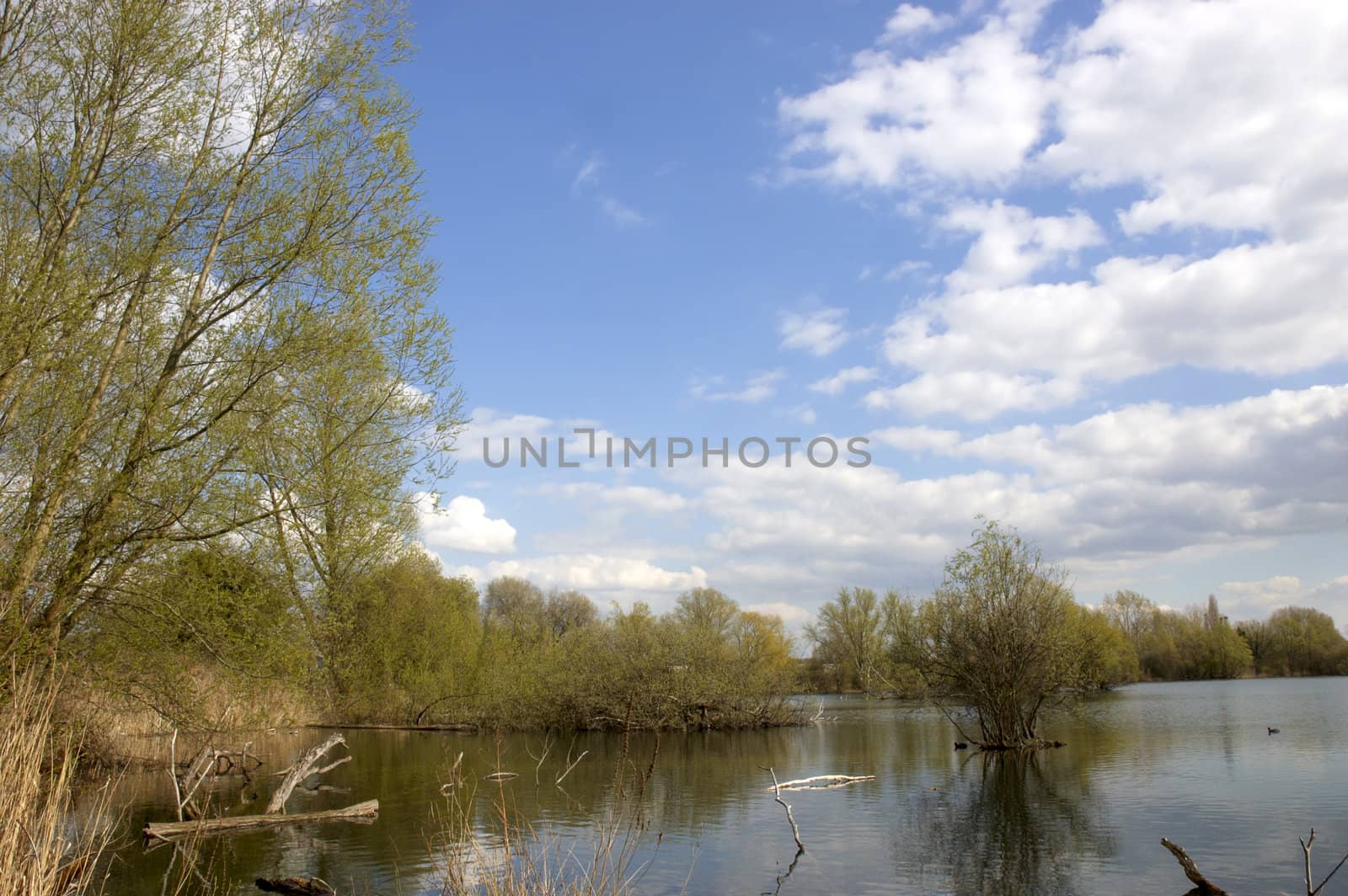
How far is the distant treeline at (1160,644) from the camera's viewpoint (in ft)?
192

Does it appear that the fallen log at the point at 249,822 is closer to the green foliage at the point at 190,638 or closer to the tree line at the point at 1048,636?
the green foliage at the point at 190,638

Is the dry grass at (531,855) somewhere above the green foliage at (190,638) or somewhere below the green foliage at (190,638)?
below

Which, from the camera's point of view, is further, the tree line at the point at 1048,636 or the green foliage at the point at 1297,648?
the green foliage at the point at 1297,648

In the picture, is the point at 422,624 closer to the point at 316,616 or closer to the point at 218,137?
the point at 316,616

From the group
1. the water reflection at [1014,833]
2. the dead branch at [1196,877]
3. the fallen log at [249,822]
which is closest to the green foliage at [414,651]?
the fallen log at [249,822]

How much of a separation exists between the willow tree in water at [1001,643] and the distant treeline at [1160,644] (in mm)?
25323

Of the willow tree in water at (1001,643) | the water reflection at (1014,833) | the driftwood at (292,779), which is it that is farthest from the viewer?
the willow tree in water at (1001,643)

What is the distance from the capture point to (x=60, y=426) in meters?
8.99

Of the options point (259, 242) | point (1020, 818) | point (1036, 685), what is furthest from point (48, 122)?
point (1036, 685)

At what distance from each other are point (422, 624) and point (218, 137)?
1050 inches

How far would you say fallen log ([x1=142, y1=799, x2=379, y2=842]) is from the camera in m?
13.2

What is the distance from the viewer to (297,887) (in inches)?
406

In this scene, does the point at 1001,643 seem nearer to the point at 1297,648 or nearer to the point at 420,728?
the point at 420,728

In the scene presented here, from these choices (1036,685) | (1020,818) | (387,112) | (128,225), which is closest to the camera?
(128,225)
